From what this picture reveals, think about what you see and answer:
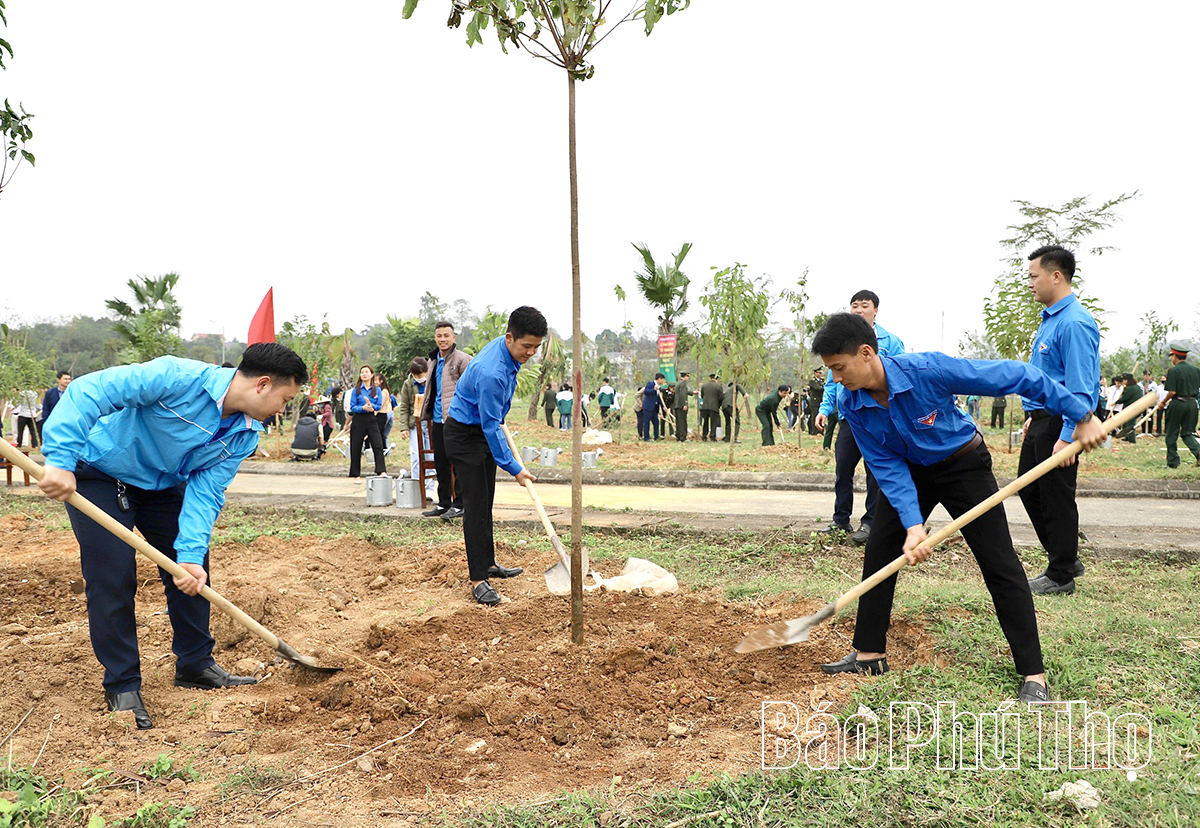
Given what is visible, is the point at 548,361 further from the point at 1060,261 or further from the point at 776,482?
the point at 1060,261

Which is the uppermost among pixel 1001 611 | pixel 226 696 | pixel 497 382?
pixel 497 382

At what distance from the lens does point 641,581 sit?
4910mm

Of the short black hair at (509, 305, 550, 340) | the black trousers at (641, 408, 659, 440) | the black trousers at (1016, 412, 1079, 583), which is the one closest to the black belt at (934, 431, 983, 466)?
the black trousers at (1016, 412, 1079, 583)

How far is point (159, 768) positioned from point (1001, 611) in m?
3.34

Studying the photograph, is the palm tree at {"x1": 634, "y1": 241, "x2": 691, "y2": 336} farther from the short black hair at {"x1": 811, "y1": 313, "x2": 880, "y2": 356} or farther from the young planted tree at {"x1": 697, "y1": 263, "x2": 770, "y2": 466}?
the short black hair at {"x1": 811, "y1": 313, "x2": 880, "y2": 356}

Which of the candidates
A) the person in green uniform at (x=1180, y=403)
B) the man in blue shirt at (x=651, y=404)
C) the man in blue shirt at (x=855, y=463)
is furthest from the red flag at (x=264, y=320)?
the person in green uniform at (x=1180, y=403)

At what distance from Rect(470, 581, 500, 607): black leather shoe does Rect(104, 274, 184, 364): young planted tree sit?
1819 cm

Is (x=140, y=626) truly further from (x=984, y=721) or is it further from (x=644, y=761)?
(x=984, y=721)

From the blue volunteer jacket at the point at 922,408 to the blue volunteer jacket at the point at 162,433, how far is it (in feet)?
8.90

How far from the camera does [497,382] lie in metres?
4.78

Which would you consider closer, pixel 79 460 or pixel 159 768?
pixel 159 768

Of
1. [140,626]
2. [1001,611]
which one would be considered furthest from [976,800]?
[140,626]

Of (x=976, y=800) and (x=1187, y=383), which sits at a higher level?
(x=1187, y=383)

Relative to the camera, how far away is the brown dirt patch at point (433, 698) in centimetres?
268
